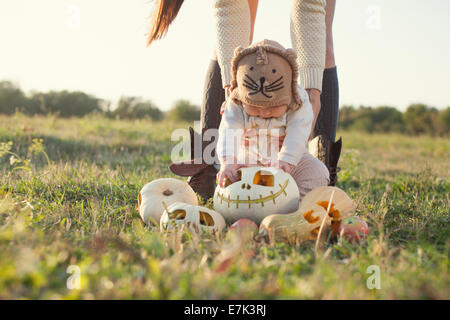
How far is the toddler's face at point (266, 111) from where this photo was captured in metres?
2.36

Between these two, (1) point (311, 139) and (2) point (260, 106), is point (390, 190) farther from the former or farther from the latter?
(2) point (260, 106)

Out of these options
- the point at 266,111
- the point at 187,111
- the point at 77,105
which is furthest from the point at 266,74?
the point at 187,111

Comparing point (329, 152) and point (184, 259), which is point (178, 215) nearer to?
point (184, 259)

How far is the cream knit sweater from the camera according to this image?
2.71m

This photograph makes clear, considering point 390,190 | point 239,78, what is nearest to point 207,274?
point 239,78

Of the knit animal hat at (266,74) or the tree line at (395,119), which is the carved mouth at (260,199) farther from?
the tree line at (395,119)

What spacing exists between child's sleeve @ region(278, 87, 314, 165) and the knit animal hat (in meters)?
0.13

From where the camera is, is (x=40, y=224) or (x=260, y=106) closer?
(x=40, y=224)

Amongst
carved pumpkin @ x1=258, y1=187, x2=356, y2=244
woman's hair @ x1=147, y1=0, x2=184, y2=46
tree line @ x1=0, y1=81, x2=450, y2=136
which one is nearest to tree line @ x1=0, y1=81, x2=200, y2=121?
tree line @ x1=0, y1=81, x2=450, y2=136

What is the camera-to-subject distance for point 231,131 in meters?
2.45

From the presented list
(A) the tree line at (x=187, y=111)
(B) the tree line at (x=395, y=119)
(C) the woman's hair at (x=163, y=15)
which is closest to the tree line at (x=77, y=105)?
(A) the tree line at (x=187, y=111)

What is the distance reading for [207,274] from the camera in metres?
1.34

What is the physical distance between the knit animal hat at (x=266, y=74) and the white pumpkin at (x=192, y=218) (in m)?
0.69
